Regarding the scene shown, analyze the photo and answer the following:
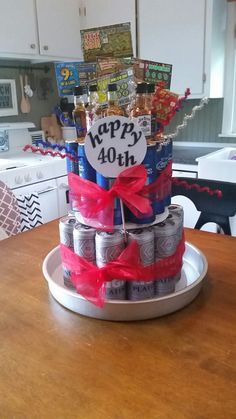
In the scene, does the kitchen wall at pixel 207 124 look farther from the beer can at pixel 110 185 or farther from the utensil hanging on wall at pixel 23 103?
the beer can at pixel 110 185

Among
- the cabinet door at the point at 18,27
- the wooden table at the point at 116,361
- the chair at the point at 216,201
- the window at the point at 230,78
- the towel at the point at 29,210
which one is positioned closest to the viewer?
the wooden table at the point at 116,361

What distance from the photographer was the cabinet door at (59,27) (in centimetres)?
271

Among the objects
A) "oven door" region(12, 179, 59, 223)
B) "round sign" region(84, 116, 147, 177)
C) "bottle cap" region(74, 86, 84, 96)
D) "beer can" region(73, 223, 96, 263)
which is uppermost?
"bottle cap" region(74, 86, 84, 96)

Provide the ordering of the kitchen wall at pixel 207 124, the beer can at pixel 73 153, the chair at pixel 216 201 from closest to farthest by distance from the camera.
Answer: the beer can at pixel 73 153 → the chair at pixel 216 201 → the kitchen wall at pixel 207 124

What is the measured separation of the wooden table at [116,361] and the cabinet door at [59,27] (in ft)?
7.93

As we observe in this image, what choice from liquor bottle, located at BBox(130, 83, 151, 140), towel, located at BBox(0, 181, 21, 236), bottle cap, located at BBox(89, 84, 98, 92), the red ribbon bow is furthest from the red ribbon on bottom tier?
towel, located at BBox(0, 181, 21, 236)

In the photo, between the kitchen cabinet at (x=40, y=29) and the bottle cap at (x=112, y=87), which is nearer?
the bottle cap at (x=112, y=87)

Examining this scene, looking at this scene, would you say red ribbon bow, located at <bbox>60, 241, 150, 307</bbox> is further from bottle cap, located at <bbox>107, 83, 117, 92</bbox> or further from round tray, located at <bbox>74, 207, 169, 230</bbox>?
bottle cap, located at <bbox>107, 83, 117, 92</bbox>

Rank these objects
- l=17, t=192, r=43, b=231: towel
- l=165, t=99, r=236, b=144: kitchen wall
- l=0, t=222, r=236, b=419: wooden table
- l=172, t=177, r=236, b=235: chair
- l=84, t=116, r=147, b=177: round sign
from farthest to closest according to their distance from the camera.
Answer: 1. l=165, t=99, r=236, b=144: kitchen wall
2. l=17, t=192, r=43, b=231: towel
3. l=172, t=177, r=236, b=235: chair
4. l=84, t=116, r=147, b=177: round sign
5. l=0, t=222, r=236, b=419: wooden table

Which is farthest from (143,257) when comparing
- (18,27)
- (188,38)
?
(18,27)

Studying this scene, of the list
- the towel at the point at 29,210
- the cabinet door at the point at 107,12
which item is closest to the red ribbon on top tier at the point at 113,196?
the towel at the point at 29,210

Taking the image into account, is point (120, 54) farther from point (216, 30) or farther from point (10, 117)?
point (10, 117)

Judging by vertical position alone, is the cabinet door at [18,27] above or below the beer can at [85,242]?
above

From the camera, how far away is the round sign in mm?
703
